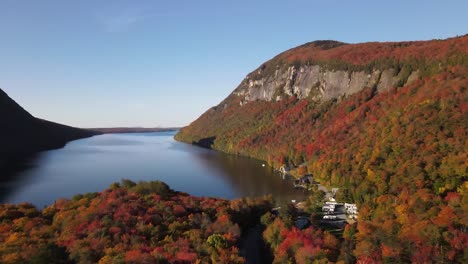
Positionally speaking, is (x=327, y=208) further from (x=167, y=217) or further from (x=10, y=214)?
(x=10, y=214)

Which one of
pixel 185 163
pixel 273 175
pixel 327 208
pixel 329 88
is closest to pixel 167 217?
pixel 327 208

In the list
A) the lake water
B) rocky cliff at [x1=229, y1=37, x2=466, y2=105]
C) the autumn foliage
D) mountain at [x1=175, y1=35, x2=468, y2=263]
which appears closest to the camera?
the autumn foliage

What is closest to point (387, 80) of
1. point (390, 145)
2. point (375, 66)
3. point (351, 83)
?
point (375, 66)

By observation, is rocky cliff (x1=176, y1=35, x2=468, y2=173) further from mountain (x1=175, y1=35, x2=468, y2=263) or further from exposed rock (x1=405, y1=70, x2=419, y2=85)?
mountain (x1=175, y1=35, x2=468, y2=263)

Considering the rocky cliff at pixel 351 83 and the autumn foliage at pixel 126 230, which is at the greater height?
the rocky cliff at pixel 351 83

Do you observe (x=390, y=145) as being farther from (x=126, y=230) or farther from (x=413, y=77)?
(x=126, y=230)

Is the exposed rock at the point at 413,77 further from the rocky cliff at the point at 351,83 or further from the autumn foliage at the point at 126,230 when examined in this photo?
the autumn foliage at the point at 126,230

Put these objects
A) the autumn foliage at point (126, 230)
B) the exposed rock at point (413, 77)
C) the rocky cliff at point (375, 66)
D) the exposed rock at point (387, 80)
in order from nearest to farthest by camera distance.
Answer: the autumn foliage at point (126, 230) → the exposed rock at point (413, 77) → the rocky cliff at point (375, 66) → the exposed rock at point (387, 80)

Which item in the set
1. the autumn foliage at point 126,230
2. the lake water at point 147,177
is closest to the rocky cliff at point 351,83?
the lake water at point 147,177

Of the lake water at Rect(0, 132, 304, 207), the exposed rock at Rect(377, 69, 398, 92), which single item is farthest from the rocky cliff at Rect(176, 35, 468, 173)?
the lake water at Rect(0, 132, 304, 207)
